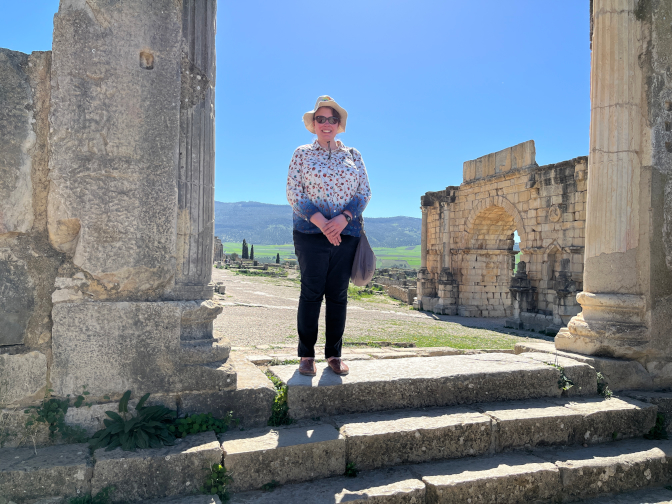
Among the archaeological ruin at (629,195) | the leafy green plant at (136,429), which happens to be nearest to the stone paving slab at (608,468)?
the archaeological ruin at (629,195)

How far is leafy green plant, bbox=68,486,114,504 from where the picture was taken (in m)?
2.04

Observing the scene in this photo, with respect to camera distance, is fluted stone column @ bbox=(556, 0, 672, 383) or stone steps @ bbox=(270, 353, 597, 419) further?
fluted stone column @ bbox=(556, 0, 672, 383)

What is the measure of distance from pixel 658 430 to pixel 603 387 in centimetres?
44

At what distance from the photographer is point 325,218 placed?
2900 millimetres

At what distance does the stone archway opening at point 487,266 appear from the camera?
57.1ft

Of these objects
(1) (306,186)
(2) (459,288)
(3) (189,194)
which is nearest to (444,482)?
(1) (306,186)

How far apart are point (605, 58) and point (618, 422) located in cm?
309

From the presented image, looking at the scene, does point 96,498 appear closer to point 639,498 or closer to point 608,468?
point 608,468

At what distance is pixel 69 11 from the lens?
246cm

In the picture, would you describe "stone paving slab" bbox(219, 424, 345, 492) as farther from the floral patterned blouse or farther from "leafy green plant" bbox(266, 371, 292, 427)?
the floral patterned blouse

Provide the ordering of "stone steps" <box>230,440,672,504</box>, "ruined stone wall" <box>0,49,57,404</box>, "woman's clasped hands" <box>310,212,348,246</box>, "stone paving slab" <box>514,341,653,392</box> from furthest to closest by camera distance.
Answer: "stone paving slab" <box>514,341,653,392</box> → "woman's clasped hands" <box>310,212,348,246</box> → "ruined stone wall" <box>0,49,57,404</box> → "stone steps" <box>230,440,672,504</box>

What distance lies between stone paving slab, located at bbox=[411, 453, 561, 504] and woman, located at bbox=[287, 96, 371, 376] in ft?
2.97

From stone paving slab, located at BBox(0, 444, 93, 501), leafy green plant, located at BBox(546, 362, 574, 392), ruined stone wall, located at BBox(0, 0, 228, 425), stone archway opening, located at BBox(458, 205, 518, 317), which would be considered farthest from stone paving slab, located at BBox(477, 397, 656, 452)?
stone archway opening, located at BBox(458, 205, 518, 317)

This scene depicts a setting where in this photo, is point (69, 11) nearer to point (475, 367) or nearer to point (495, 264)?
point (475, 367)
